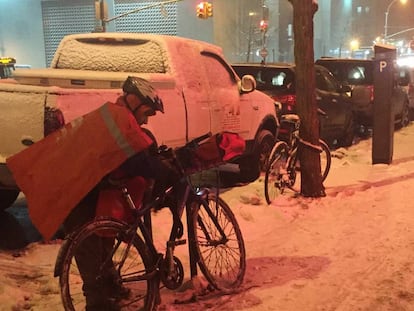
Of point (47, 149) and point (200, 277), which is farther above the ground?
point (47, 149)

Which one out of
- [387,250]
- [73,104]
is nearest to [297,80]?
[387,250]

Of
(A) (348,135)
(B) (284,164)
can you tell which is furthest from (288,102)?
(B) (284,164)

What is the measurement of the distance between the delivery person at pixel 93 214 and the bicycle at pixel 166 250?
0.07 m

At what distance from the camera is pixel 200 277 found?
4594 millimetres

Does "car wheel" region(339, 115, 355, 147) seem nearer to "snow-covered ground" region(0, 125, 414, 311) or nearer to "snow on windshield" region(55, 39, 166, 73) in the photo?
"snow-covered ground" region(0, 125, 414, 311)

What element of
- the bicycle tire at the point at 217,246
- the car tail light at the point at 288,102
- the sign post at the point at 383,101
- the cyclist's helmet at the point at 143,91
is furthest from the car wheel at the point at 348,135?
the cyclist's helmet at the point at 143,91

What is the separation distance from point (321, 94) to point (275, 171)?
526cm

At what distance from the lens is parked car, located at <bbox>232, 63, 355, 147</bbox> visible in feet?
36.7

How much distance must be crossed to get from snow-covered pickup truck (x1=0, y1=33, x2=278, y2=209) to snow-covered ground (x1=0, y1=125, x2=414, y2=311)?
105 cm

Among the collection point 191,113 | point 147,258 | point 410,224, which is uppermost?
→ point 191,113

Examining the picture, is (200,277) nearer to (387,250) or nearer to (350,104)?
(387,250)

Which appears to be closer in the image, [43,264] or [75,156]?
[75,156]

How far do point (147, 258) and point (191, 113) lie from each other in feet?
10.5

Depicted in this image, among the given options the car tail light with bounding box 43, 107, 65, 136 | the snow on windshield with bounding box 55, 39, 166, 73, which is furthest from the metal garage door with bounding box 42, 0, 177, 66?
the car tail light with bounding box 43, 107, 65, 136
